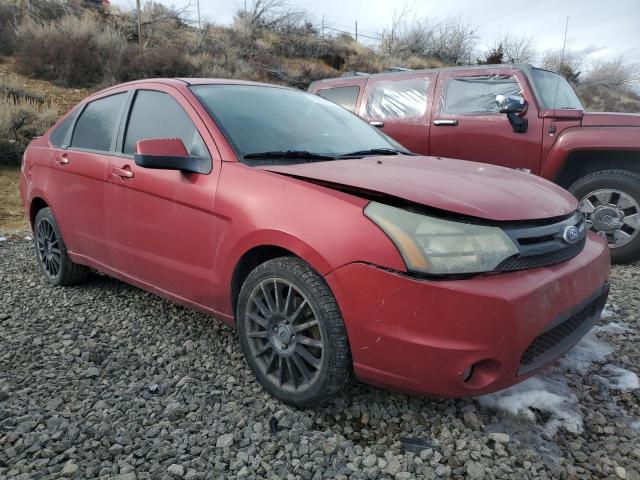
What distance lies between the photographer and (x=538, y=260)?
2.13 meters

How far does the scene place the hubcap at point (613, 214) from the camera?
15.2ft

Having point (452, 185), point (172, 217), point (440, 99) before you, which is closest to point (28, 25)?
point (440, 99)

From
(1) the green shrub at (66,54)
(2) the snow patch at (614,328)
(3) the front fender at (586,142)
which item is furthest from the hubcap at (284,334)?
(1) the green shrub at (66,54)

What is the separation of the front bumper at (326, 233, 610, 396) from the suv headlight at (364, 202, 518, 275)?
6cm

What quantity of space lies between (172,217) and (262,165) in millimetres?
630

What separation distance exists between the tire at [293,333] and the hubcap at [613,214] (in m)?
3.56

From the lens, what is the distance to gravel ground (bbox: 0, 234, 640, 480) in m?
2.04

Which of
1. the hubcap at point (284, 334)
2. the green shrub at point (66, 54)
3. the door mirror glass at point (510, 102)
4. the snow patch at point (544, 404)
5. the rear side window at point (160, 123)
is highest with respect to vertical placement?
the green shrub at point (66, 54)

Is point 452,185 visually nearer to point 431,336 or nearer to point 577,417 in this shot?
point 431,336

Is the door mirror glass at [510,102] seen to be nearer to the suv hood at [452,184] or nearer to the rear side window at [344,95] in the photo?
the rear side window at [344,95]

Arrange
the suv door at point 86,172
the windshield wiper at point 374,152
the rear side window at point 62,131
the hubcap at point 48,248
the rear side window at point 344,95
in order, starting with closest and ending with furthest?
the windshield wiper at point 374,152
the suv door at point 86,172
the rear side window at point 62,131
the hubcap at point 48,248
the rear side window at point 344,95

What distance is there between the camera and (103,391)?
2.57 m

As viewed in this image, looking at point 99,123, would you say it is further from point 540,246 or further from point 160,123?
point 540,246

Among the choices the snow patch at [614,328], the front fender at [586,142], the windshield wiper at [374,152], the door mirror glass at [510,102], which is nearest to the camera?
the windshield wiper at [374,152]
